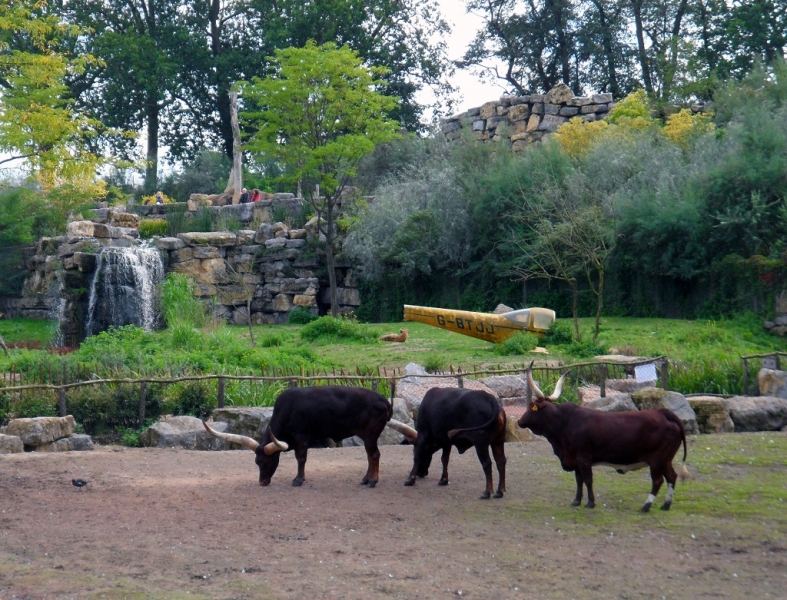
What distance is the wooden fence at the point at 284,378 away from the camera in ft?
41.5

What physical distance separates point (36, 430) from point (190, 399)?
8.28ft

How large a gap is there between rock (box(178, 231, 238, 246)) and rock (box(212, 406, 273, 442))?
1883 cm

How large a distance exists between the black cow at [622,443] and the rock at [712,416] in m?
4.68

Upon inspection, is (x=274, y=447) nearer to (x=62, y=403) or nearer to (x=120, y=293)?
(x=62, y=403)

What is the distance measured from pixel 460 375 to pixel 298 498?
534cm

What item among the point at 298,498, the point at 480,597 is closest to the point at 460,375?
the point at 298,498

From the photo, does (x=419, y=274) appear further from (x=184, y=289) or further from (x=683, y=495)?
(x=683, y=495)

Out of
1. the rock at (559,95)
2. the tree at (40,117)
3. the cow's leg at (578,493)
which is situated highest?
the rock at (559,95)

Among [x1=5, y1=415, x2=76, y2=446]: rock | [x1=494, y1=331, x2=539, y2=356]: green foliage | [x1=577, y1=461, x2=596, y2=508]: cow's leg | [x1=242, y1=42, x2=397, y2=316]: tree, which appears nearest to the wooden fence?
[x1=5, y1=415, x2=76, y2=446]: rock

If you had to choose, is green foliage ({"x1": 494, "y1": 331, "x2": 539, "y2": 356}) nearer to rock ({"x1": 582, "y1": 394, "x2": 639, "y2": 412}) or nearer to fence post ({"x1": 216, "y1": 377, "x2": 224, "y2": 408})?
rock ({"x1": 582, "y1": 394, "x2": 639, "y2": 412})

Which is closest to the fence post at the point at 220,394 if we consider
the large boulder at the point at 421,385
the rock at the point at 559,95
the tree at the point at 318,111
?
the large boulder at the point at 421,385

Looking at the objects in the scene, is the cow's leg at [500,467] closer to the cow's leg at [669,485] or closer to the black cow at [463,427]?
the black cow at [463,427]

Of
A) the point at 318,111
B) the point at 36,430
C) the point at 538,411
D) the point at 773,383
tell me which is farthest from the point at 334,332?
the point at 538,411

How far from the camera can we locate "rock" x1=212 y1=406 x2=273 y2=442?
12.0 metres
